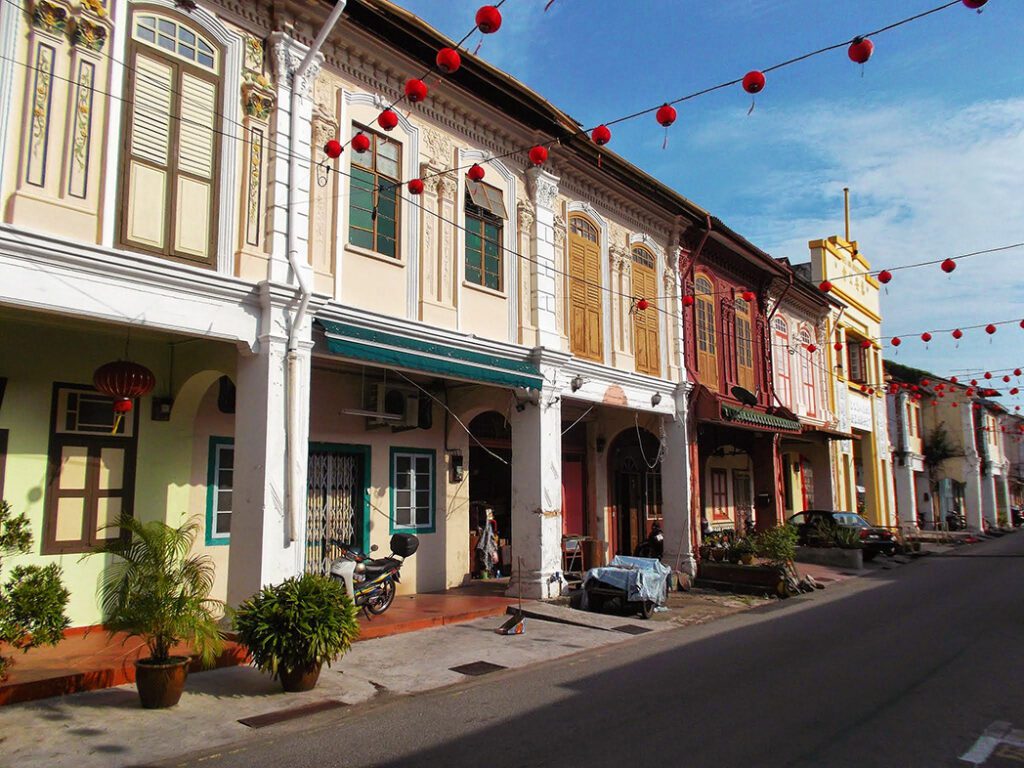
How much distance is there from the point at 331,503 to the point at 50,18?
7139 mm

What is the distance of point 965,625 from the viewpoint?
10.7 meters

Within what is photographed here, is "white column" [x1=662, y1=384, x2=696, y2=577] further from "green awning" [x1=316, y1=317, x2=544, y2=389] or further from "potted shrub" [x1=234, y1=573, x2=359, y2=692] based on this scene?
"potted shrub" [x1=234, y1=573, x2=359, y2=692]

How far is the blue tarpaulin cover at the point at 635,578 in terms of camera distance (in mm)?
11898

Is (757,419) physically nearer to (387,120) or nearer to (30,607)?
(387,120)

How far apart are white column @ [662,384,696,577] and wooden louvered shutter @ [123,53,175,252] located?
11.2 meters

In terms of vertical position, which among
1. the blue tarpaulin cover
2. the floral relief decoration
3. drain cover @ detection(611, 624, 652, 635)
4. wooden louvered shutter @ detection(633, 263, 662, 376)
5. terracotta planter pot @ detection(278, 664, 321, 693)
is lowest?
drain cover @ detection(611, 624, 652, 635)

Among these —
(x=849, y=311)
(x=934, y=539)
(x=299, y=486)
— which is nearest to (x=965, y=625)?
(x=299, y=486)

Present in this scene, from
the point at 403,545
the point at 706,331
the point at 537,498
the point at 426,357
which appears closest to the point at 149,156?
the point at 426,357

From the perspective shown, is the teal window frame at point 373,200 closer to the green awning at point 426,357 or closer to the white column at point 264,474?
the green awning at point 426,357

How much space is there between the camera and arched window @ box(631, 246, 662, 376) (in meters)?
15.9

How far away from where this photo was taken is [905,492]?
35.2 meters

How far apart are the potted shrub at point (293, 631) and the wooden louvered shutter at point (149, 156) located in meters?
3.92

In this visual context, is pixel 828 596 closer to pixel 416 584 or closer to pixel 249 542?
pixel 416 584

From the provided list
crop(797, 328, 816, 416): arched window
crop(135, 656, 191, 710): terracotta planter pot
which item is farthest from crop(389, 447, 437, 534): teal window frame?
crop(797, 328, 816, 416): arched window
